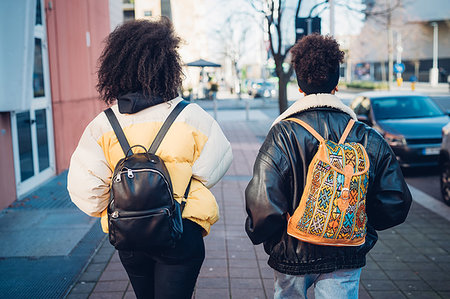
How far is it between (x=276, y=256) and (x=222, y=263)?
2477 mm

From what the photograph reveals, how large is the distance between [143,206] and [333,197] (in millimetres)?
809

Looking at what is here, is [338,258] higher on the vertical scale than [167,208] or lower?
lower

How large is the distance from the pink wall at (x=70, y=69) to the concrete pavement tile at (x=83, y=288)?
501cm

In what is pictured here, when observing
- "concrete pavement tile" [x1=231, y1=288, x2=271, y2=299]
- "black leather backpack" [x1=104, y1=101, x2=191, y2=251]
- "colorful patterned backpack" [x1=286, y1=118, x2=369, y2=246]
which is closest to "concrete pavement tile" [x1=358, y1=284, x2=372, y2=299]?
"concrete pavement tile" [x1=231, y1=288, x2=271, y2=299]

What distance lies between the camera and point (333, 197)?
2232mm

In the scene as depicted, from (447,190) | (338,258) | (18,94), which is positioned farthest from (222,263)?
(447,190)

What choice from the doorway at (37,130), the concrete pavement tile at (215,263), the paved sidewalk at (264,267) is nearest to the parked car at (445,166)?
the paved sidewalk at (264,267)

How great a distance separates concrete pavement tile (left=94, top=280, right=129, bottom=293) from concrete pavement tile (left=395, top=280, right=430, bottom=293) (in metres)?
2.28

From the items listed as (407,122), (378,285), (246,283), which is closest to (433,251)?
(378,285)

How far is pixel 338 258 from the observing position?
93.0 inches

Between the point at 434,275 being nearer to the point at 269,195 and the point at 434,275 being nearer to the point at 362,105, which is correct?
the point at 269,195

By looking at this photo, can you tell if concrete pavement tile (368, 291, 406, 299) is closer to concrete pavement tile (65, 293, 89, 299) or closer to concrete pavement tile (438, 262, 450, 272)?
concrete pavement tile (438, 262, 450, 272)

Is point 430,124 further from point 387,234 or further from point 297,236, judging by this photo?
point 297,236

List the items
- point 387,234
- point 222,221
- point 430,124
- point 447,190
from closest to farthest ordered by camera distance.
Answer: point 387,234 → point 222,221 → point 447,190 → point 430,124
